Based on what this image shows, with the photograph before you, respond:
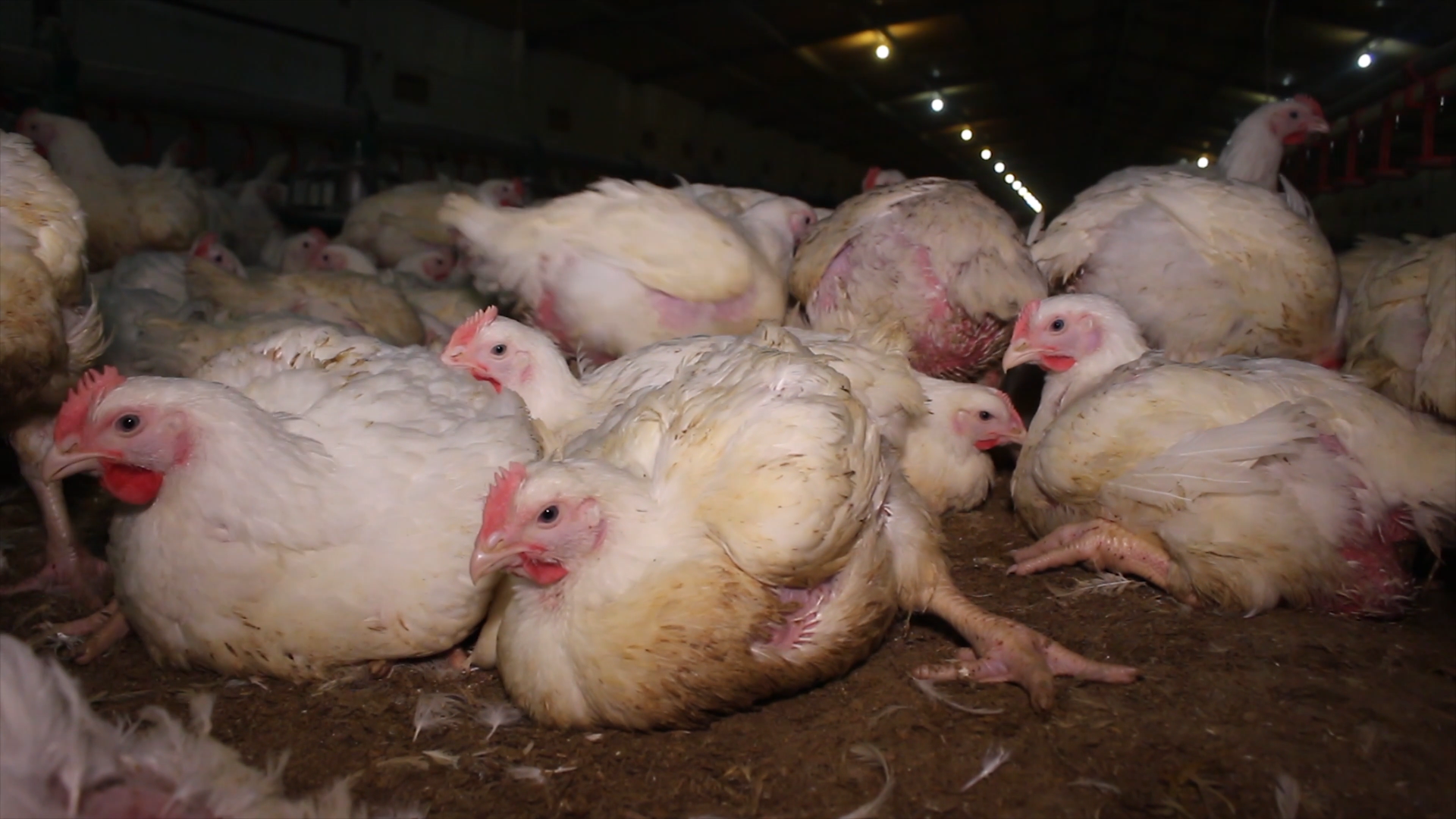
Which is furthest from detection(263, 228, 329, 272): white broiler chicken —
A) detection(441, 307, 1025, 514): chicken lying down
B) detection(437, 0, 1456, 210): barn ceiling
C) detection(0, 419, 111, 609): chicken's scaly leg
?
detection(437, 0, 1456, 210): barn ceiling

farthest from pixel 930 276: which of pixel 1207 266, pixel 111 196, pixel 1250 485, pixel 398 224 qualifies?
pixel 111 196

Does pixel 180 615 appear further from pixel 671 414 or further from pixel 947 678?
pixel 947 678

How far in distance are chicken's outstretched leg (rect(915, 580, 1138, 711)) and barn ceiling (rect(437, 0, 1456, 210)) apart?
11.7 feet

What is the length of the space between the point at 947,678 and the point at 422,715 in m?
1.09

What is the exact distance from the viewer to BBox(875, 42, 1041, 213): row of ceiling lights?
29.8ft

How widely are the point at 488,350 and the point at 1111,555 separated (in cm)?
180

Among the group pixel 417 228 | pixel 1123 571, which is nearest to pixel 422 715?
pixel 1123 571

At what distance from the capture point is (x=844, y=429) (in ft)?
5.75

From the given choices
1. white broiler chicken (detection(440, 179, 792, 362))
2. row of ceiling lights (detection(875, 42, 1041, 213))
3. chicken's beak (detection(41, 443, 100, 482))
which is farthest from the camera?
row of ceiling lights (detection(875, 42, 1041, 213))

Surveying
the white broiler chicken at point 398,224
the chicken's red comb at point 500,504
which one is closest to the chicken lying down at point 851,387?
the chicken's red comb at point 500,504

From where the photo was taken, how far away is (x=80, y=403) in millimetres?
1802

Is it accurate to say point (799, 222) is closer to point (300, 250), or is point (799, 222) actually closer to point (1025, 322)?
point (1025, 322)

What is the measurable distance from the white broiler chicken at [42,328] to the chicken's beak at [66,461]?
0.63m

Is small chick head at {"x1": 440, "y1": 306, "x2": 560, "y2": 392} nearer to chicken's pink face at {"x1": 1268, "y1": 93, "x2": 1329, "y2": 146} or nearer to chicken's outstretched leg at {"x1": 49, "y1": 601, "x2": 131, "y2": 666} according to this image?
chicken's outstretched leg at {"x1": 49, "y1": 601, "x2": 131, "y2": 666}
